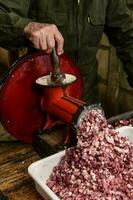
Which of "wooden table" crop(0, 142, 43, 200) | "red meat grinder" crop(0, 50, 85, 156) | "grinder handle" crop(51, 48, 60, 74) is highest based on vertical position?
"grinder handle" crop(51, 48, 60, 74)

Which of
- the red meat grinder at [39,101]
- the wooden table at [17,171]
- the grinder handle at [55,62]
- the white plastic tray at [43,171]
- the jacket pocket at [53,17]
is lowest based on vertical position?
the wooden table at [17,171]

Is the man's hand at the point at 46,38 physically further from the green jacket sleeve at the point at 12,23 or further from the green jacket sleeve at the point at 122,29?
the green jacket sleeve at the point at 122,29

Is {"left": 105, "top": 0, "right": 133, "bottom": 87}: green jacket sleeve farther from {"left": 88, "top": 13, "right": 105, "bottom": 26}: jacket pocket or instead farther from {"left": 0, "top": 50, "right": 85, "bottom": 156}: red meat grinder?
{"left": 0, "top": 50, "right": 85, "bottom": 156}: red meat grinder

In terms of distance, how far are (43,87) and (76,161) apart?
0.32m

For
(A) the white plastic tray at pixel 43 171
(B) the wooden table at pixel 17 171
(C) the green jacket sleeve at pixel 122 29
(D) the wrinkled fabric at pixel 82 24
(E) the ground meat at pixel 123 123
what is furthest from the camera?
(C) the green jacket sleeve at pixel 122 29

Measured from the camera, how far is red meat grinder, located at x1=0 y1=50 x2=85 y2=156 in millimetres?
1407

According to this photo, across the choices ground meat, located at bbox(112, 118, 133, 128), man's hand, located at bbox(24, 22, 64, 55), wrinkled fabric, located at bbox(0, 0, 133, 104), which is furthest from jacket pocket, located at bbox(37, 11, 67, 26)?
ground meat, located at bbox(112, 118, 133, 128)

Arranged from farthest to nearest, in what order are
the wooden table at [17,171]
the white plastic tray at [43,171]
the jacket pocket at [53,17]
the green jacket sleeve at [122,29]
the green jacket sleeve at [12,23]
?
1. the green jacket sleeve at [122,29]
2. the jacket pocket at [53,17]
3. the green jacket sleeve at [12,23]
4. the wooden table at [17,171]
5. the white plastic tray at [43,171]

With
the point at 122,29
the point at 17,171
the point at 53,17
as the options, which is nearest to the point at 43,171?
the point at 17,171

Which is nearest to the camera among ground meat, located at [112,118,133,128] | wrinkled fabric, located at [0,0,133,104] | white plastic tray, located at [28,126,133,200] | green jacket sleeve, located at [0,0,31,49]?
white plastic tray, located at [28,126,133,200]

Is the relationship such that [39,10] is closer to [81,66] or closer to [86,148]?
[81,66]

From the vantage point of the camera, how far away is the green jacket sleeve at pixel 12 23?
150cm

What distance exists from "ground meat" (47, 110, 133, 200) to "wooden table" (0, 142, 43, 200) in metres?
0.10

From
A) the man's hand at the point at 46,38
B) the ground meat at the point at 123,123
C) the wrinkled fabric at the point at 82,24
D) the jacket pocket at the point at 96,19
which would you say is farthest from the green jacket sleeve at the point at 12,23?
the ground meat at the point at 123,123
